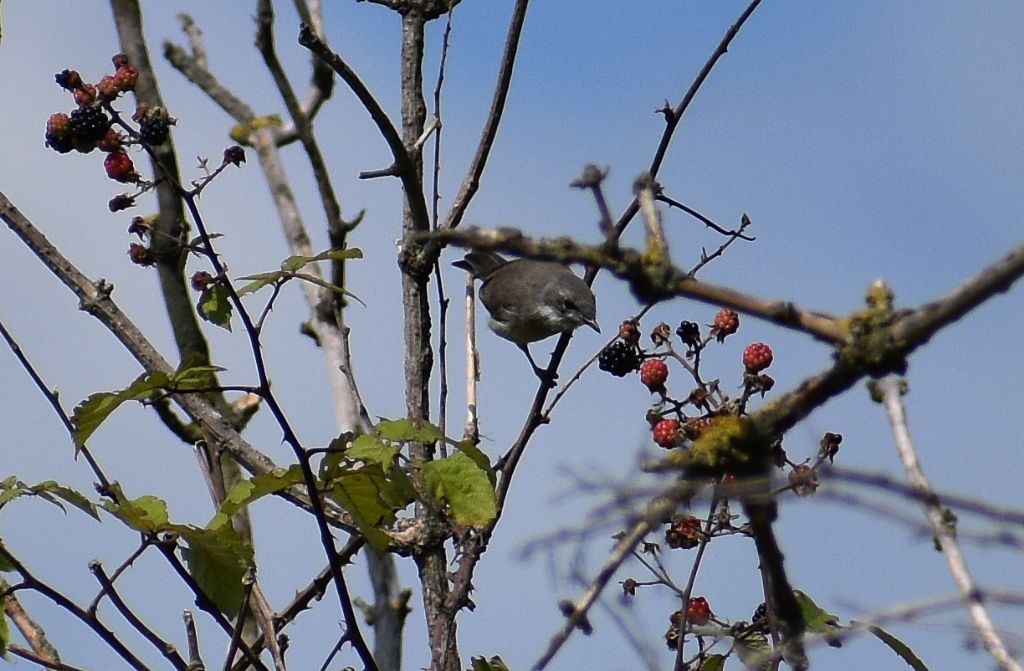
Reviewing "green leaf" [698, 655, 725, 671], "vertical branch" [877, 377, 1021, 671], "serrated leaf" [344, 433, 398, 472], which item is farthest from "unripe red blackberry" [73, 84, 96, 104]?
"vertical branch" [877, 377, 1021, 671]

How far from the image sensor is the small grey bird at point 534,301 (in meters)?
8.80

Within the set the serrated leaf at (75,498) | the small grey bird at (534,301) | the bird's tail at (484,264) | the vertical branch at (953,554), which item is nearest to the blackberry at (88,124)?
the serrated leaf at (75,498)

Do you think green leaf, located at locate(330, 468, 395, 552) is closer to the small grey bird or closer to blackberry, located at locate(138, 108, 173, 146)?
blackberry, located at locate(138, 108, 173, 146)

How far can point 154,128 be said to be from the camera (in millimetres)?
3986

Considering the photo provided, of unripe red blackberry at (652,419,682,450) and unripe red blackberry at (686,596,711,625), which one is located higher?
unripe red blackberry at (652,419,682,450)

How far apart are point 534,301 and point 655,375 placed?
17.7 feet

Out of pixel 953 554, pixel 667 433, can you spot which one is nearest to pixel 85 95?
pixel 667 433

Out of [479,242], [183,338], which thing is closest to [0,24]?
[183,338]

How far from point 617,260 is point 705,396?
86.1 inches

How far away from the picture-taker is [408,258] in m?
3.95

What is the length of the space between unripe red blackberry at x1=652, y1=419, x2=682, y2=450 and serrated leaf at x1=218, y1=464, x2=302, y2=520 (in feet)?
3.47

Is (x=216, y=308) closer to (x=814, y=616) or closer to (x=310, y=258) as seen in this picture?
(x=310, y=258)

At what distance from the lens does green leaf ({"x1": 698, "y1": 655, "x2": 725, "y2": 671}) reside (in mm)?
3090

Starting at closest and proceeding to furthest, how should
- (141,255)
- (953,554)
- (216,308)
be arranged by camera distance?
(953,554), (216,308), (141,255)
